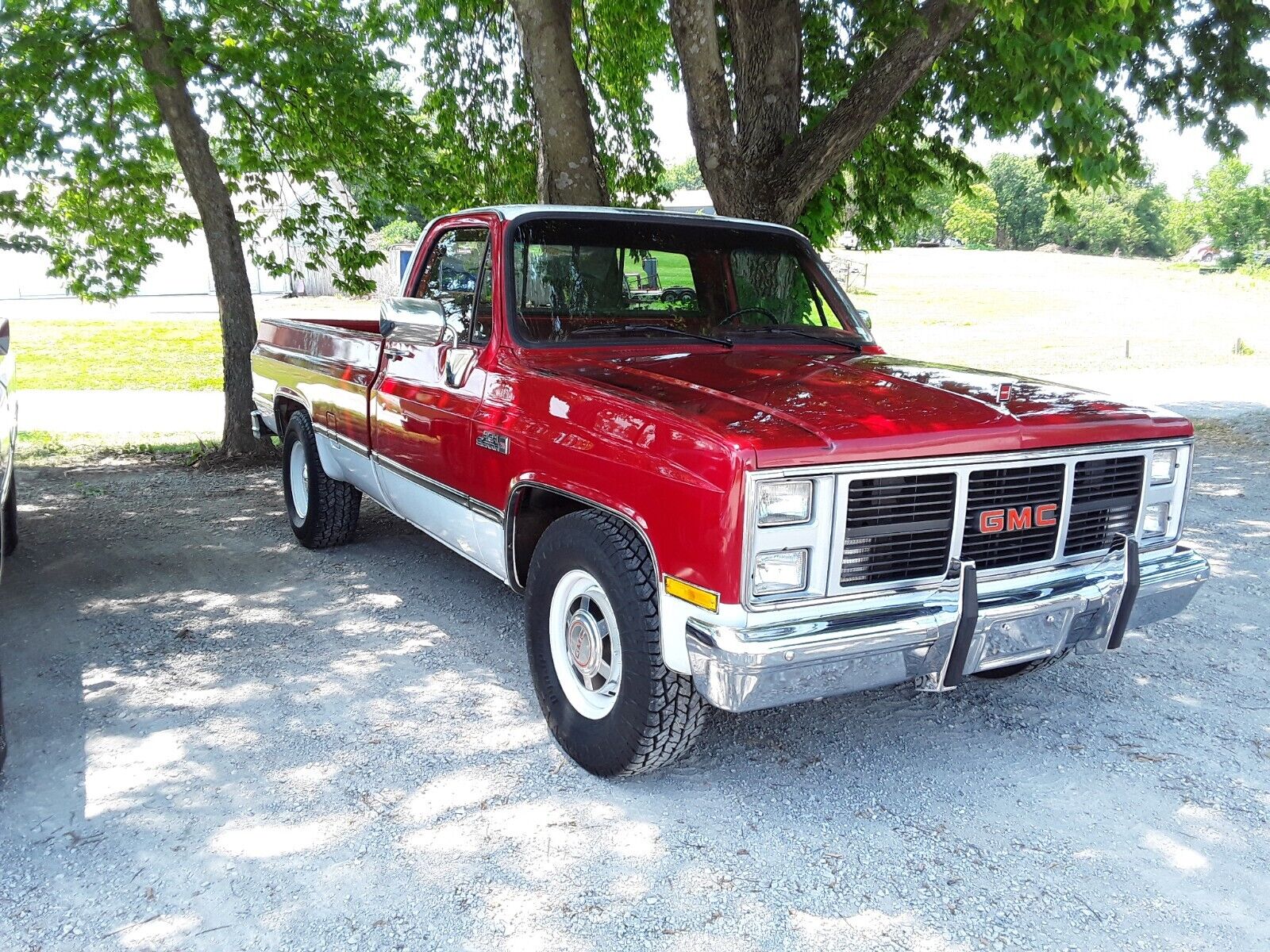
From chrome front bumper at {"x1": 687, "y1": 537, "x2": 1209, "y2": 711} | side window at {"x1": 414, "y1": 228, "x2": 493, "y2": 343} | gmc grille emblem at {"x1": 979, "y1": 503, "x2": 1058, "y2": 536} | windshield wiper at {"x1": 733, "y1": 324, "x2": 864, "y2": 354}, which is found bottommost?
chrome front bumper at {"x1": 687, "y1": 537, "x2": 1209, "y2": 711}

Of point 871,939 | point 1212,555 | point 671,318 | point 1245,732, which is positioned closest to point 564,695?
point 871,939

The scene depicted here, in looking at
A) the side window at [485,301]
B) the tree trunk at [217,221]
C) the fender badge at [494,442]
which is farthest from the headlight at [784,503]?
the tree trunk at [217,221]

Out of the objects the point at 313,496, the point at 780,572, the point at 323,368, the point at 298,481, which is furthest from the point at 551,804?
the point at 298,481

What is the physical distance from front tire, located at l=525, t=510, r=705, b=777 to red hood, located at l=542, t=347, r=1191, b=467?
53 cm

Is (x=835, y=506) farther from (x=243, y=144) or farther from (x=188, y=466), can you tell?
(x=243, y=144)

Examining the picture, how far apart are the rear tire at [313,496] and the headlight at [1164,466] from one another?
438 cm

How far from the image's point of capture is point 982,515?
11.0ft

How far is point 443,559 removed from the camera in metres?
6.46

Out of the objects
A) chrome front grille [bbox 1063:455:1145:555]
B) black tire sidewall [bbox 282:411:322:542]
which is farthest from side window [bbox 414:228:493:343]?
chrome front grille [bbox 1063:455:1145:555]

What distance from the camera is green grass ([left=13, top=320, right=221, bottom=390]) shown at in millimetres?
16719

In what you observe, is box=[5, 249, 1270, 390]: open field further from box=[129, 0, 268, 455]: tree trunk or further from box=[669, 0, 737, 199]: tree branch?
box=[669, 0, 737, 199]: tree branch

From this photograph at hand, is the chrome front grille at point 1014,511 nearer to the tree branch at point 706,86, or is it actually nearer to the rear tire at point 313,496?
the rear tire at point 313,496

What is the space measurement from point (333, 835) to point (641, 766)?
3.29ft

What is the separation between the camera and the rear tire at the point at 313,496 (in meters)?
6.33
